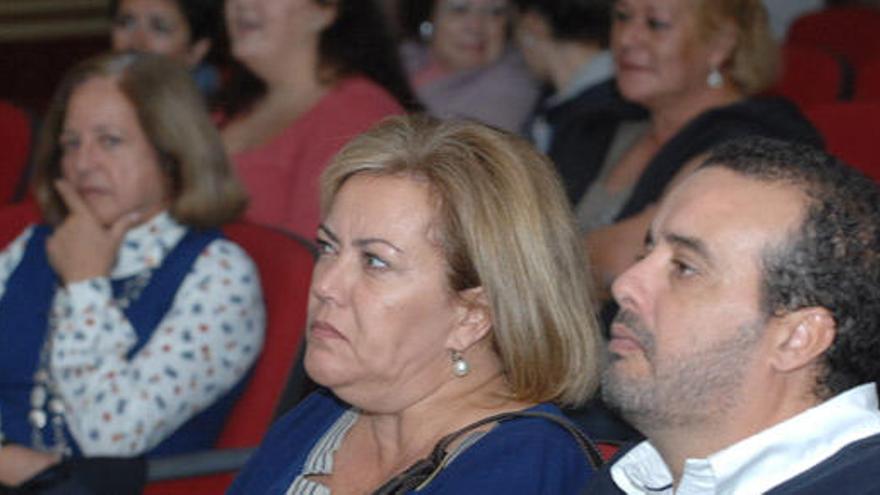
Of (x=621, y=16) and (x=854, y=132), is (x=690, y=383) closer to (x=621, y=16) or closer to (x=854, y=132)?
(x=854, y=132)

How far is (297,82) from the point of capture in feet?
12.6

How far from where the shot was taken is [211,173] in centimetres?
296

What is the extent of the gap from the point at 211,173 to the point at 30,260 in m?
0.35

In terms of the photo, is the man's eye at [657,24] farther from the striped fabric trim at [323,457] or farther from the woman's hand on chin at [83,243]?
the striped fabric trim at [323,457]

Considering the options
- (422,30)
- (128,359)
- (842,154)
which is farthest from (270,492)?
(422,30)

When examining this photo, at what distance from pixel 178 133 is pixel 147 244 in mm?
218

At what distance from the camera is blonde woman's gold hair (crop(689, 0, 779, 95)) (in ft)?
11.0

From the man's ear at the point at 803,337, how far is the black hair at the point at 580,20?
246 cm

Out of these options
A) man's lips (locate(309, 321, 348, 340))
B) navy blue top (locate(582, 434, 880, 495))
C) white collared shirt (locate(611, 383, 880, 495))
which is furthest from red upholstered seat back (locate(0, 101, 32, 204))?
navy blue top (locate(582, 434, 880, 495))

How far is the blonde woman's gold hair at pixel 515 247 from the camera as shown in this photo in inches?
78.6

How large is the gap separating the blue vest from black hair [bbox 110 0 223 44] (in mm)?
1625

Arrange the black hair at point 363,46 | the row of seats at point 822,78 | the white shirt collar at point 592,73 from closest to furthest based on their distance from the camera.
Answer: the black hair at point 363,46 → the white shirt collar at point 592,73 → the row of seats at point 822,78

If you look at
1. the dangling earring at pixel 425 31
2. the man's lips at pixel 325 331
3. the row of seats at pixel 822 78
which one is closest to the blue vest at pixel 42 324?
the man's lips at pixel 325 331

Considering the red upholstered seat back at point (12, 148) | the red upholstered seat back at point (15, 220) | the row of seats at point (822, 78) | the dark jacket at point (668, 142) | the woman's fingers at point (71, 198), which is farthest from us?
the red upholstered seat back at point (12, 148)
